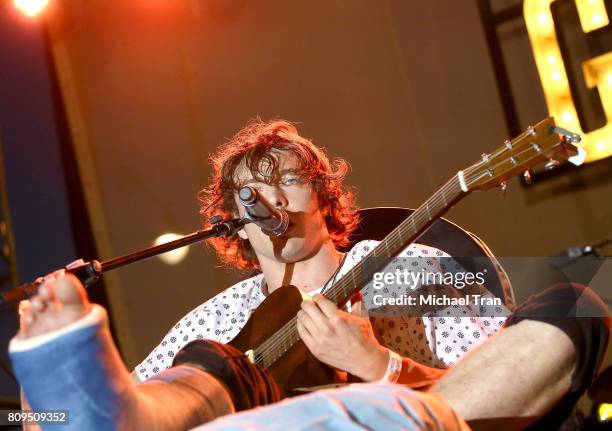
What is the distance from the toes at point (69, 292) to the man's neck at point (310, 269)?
94cm

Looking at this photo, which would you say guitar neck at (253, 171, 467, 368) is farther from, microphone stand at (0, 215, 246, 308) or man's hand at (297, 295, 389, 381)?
microphone stand at (0, 215, 246, 308)

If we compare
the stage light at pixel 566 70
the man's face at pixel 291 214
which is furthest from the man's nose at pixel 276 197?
the stage light at pixel 566 70

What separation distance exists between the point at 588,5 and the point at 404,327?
1709mm

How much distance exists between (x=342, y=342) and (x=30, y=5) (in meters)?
2.40

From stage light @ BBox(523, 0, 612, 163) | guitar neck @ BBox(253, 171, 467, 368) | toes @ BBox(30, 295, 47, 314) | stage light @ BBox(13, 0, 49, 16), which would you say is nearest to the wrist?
guitar neck @ BBox(253, 171, 467, 368)

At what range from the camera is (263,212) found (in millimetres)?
1684

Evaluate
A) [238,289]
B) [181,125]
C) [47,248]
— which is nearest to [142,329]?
[47,248]

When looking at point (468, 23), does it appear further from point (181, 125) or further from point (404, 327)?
point (404, 327)

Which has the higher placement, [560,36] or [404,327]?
[560,36]

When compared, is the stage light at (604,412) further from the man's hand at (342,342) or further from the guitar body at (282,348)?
the guitar body at (282,348)

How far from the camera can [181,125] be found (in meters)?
3.49

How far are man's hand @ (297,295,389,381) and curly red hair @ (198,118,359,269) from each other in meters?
0.49

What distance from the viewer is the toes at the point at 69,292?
104cm

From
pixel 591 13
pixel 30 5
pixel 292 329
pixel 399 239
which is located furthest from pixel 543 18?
pixel 30 5
